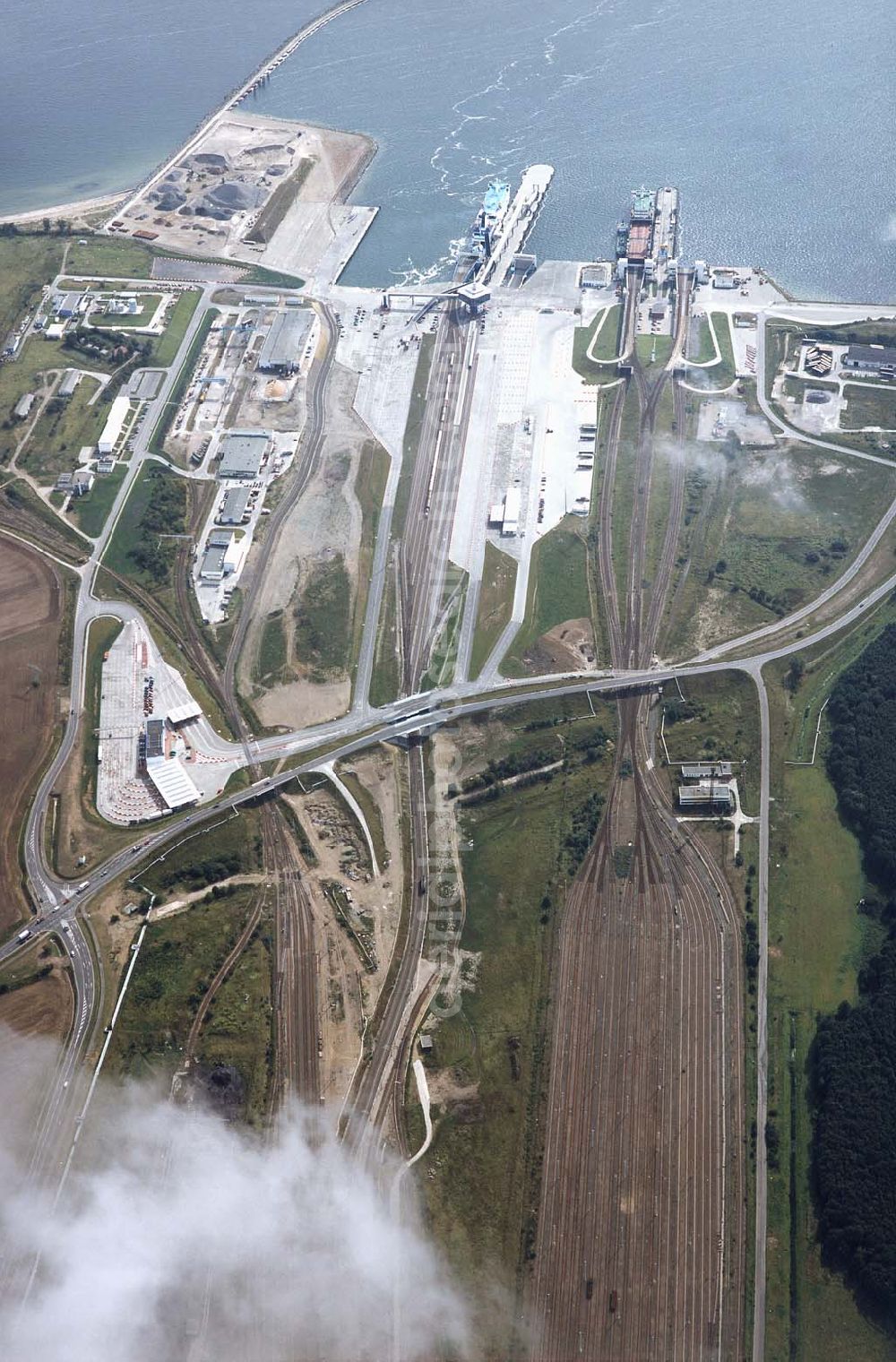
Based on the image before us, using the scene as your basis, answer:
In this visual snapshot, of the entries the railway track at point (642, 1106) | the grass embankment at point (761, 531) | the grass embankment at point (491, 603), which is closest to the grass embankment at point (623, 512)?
the grass embankment at point (761, 531)

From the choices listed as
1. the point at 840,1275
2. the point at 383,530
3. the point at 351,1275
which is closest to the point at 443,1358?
the point at 351,1275

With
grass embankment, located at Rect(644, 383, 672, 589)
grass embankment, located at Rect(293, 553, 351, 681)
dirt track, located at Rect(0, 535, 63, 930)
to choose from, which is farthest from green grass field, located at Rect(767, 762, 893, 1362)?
dirt track, located at Rect(0, 535, 63, 930)

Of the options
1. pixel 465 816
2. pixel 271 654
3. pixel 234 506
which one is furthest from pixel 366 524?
pixel 465 816

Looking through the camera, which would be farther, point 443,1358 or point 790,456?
point 790,456

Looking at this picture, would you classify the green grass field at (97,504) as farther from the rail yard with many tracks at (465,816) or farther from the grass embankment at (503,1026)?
the grass embankment at (503,1026)

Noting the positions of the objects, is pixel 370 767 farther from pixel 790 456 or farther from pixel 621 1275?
pixel 790 456

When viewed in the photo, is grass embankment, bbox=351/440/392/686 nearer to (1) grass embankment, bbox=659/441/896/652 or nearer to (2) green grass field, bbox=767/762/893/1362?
(1) grass embankment, bbox=659/441/896/652
